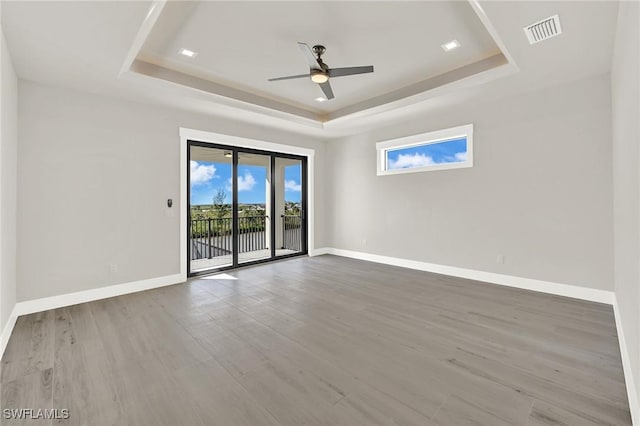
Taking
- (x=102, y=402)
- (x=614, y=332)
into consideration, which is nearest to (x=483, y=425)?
(x=614, y=332)

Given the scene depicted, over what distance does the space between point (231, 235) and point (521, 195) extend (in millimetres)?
4897

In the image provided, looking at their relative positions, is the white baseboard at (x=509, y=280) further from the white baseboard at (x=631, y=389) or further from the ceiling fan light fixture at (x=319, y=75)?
the ceiling fan light fixture at (x=319, y=75)

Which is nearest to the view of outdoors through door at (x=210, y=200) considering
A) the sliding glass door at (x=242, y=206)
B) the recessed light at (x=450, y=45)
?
the sliding glass door at (x=242, y=206)

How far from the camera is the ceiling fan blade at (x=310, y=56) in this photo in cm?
280

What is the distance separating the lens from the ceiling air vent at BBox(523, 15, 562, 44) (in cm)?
249

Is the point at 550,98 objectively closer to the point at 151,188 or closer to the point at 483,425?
the point at 483,425

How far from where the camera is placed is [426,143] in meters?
5.36

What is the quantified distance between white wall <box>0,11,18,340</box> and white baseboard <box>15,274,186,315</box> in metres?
0.26

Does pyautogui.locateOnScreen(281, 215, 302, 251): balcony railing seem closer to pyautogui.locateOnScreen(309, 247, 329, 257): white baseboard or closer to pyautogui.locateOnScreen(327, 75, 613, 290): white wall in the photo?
pyautogui.locateOnScreen(309, 247, 329, 257): white baseboard

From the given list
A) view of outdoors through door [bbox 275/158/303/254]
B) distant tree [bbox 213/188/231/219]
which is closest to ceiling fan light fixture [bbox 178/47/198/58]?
distant tree [bbox 213/188/231/219]

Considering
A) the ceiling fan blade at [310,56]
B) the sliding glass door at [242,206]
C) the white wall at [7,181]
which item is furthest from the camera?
the sliding glass door at [242,206]

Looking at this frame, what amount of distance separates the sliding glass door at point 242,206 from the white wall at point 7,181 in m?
2.12

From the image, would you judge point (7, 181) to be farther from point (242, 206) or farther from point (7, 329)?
point (242, 206)

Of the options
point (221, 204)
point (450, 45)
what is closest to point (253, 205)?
point (221, 204)
